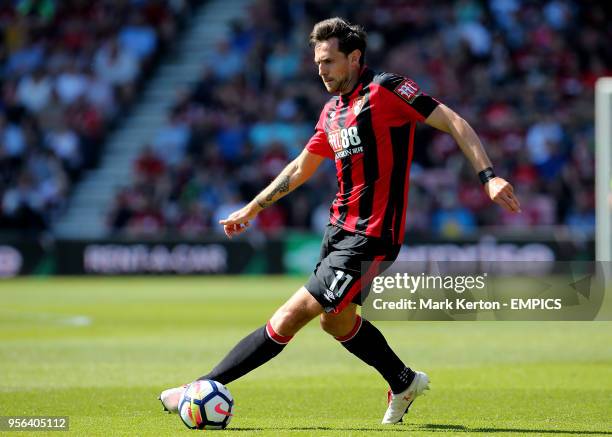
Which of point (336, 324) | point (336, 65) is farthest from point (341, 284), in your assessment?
point (336, 65)

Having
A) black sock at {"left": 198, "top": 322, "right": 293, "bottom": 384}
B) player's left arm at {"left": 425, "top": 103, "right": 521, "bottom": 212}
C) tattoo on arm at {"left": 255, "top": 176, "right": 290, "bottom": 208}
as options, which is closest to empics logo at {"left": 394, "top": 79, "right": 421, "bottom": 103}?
player's left arm at {"left": 425, "top": 103, "right": 521, "bottom": 212}

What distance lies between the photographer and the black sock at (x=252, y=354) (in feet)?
24.8

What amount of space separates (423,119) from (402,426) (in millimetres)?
1997

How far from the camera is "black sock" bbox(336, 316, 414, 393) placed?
7773 millimetres

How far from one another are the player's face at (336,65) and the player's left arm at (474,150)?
648 millimetres

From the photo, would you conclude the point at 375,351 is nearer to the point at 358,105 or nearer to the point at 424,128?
the point at 358,105

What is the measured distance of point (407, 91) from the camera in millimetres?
A: 7375

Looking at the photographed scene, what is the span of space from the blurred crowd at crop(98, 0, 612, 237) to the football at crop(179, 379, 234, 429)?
18.3 m

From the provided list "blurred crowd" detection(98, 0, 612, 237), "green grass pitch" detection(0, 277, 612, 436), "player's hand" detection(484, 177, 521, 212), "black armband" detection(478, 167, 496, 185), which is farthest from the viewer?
"blurred crowd" detection(98, 0, 612, 237)

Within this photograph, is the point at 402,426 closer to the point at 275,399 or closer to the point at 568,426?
the point at 568,426

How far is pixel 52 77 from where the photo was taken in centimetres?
3003

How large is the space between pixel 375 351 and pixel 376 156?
1.32 m

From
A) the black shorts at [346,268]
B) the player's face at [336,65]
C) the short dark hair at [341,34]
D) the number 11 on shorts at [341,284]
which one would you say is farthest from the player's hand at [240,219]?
the short dark hair at [341,34]

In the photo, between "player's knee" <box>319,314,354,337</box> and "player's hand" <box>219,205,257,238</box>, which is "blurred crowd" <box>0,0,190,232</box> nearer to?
"player's hand" <box>219,205,257,238</box>
